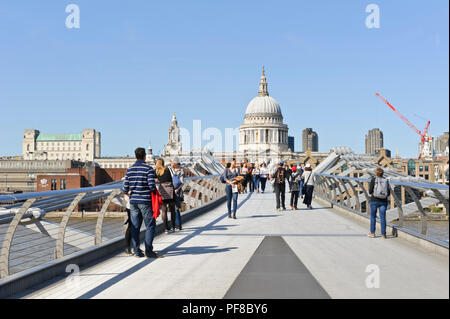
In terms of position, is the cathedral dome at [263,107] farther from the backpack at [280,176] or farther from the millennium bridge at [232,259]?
the millennium bridge at [232,259]

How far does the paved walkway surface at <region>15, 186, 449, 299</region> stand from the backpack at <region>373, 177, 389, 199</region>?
2.92 ft

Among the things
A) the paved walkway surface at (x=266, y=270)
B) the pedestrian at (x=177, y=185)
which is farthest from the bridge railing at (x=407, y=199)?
the pedestrian at (x=177, y=185)

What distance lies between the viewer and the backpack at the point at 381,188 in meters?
10.3

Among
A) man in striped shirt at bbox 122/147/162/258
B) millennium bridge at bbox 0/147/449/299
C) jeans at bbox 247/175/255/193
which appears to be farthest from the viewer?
jeans at bbox 247/175/255/193

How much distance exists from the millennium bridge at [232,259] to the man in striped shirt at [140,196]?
0.32 m

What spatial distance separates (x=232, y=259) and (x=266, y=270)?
44.0 inches

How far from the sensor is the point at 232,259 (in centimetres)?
796

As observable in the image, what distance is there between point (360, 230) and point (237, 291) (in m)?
6.78

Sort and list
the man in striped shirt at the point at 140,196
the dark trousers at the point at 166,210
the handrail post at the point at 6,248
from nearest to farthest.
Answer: the handrail post at the point at 6,248
the man in striped shirt at the point at 140,196
the dark trousers at the point at 166,210

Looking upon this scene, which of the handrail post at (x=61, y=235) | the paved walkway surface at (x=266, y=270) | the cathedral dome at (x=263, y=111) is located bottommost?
the paved walkway surface at (x=266, y=270)

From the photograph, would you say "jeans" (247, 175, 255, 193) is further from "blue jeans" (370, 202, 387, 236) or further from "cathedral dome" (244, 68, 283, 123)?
"cathedral dome" (244, 68, 283, 123)

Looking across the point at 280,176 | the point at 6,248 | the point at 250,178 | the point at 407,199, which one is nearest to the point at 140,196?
the point at 6,248

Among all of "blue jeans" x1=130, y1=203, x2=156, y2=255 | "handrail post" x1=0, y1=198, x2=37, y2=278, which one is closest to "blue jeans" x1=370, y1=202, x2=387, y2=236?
"blue jeans" x1=130, y1=203, x2=156, y2=255

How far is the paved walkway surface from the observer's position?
5.34 metres
